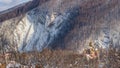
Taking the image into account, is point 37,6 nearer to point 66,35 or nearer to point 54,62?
point 66,35

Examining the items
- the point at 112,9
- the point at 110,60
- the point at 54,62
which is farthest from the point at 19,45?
the point at 110,60

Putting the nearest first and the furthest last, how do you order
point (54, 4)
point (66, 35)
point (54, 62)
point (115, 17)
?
point (54, 62), point (115, 17), point (66, 35), point (54, 4)

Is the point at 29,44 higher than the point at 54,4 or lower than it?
lower

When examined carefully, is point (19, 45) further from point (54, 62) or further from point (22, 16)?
point (54, 62)

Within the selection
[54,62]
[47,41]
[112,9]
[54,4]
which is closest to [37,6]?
[54,4]

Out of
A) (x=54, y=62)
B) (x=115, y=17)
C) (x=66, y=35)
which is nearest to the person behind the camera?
(x=54, y=62)

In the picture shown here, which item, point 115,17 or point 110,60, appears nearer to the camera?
point 110,60
